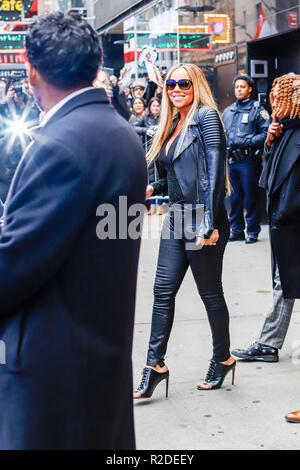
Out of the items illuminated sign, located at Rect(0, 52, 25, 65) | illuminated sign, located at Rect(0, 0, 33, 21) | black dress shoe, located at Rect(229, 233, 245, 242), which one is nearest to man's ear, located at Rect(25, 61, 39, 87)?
black dress shoe, located at Rect(229, 233, 245, 242)

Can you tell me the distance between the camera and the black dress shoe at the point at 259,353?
5281 mm

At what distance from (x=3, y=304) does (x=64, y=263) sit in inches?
8.0

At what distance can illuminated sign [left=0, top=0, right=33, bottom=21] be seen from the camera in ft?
64.7

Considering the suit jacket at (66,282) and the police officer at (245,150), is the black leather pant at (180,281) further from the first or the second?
the police officer at (245,150)

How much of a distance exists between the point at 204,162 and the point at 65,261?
2.58 meters

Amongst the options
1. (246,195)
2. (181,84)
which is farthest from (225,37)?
(181,84)

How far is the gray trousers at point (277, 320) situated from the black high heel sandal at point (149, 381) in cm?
93

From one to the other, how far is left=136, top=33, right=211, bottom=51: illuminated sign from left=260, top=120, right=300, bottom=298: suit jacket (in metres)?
8.98

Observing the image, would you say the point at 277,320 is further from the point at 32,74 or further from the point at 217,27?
the point at 217,27

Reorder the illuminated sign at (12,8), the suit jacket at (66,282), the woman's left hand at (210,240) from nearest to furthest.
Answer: the suit jacket at (66,282) < the woman's left hand at (210,240) < the illuminated sign at (12,8)

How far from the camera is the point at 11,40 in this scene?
18156mm

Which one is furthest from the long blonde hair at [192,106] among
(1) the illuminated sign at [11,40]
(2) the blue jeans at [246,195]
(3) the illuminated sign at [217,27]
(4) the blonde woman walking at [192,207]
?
(1) the illuminated sign at [11,40]

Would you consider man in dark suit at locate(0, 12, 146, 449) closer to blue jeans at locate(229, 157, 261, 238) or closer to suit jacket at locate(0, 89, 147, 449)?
suit jacket at locate(0, 89, 147, 449)

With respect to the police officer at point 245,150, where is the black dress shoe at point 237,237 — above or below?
below
